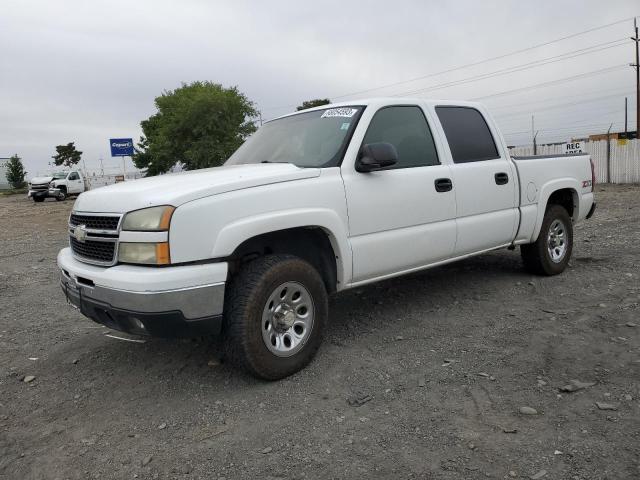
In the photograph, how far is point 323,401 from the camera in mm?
3270

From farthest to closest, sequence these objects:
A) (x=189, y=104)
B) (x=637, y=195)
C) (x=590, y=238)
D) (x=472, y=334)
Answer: (x=189, y=104), (x=637, y=195), (x=590, y=238), (x=472, y=334)

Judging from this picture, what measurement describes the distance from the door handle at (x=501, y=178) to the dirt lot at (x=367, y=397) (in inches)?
44.5

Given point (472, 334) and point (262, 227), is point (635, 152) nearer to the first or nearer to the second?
point (472, 334)

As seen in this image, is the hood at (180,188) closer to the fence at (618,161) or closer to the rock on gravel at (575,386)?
the rock on gravel at (575,386)

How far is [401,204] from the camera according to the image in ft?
13.6

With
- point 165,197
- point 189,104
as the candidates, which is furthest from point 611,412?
point 189,104

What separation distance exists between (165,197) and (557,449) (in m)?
2.49

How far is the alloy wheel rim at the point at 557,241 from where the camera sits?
588 centimetres

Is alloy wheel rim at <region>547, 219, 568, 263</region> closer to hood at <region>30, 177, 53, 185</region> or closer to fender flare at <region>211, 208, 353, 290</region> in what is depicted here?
fender flare at <region>211, 208, 353, 290</region>

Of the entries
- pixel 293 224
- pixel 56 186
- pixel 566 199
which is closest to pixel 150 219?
pixel 293 224

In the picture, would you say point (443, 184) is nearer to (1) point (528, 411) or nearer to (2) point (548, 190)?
(2) point (548, 190)

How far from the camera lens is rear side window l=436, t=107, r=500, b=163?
15.8 feet

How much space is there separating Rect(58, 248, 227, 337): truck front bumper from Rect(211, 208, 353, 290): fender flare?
0.16 meters

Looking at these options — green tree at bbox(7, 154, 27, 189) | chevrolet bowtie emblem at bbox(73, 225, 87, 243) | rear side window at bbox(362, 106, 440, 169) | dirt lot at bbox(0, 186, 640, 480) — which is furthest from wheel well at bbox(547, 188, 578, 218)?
green tree at bbox(7, 154, 27, 189)
